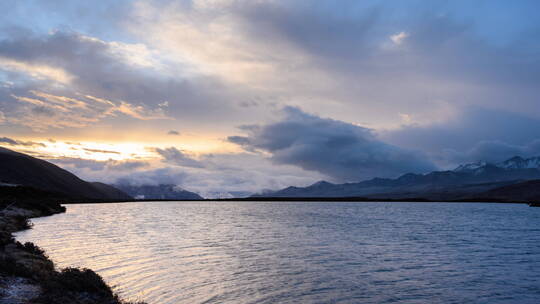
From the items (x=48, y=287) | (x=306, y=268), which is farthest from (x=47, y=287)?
(x=306, y=268)

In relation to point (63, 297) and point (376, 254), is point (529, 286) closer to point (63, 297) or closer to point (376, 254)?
point (376, 254)

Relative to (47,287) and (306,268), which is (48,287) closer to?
(47,287)

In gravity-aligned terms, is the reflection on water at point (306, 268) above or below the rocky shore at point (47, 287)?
below

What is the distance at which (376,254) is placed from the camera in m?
38.9

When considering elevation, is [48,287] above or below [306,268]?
above

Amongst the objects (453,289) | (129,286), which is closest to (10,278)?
(129,286)

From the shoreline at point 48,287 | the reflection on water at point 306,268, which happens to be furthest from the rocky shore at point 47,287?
the reflection on water at point 306,268

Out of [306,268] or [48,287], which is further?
[306,268]

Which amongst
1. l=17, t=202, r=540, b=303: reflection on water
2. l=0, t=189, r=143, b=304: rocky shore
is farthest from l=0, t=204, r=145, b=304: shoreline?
l=17, t=202, r=540, b=303: reflection on water

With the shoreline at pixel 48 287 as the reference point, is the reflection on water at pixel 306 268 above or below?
below

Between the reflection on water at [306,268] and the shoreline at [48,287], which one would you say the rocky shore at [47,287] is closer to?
the shoreline at [48,287]

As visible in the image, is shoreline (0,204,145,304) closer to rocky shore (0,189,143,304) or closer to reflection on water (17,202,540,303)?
rocky shore (0,189,143,304)

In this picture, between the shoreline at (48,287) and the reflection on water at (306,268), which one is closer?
the shoreline at (48,287)

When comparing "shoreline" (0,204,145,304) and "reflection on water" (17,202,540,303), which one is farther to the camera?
"reflection on water" (17,202,540,303)
